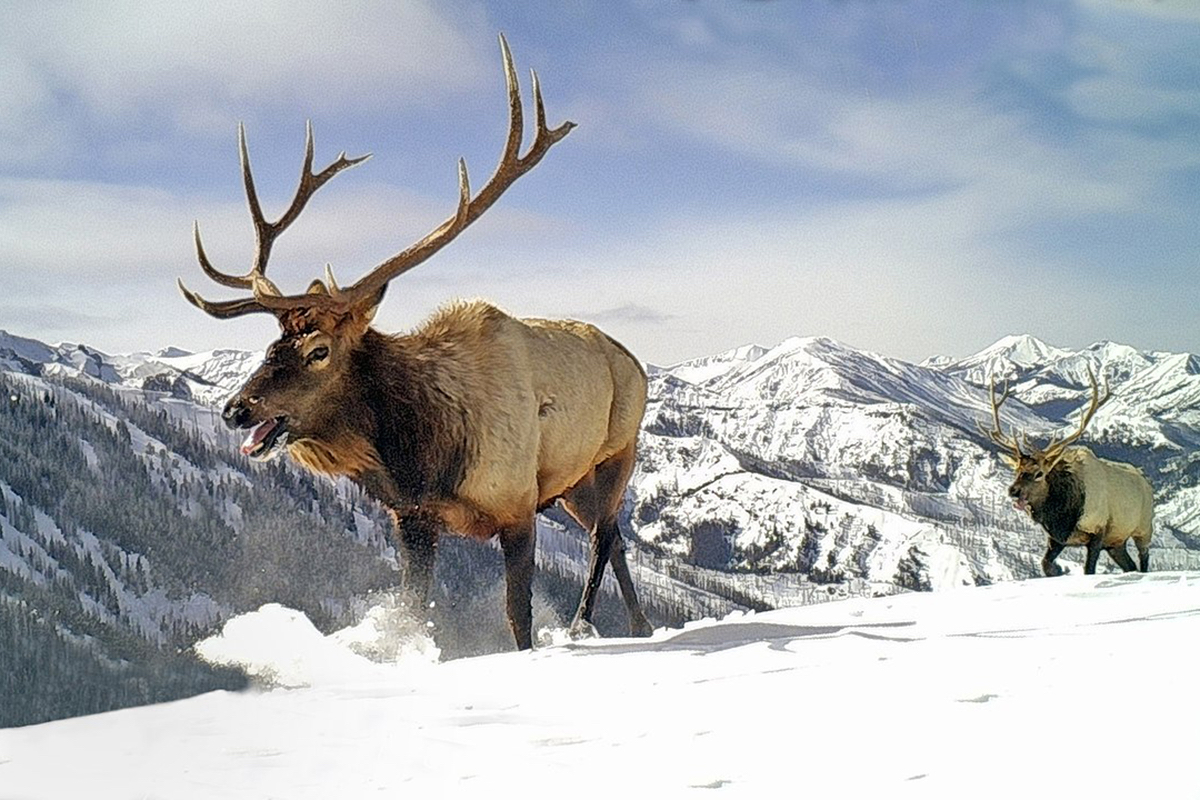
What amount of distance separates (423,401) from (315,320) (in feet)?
2.45

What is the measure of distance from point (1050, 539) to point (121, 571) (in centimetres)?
4352

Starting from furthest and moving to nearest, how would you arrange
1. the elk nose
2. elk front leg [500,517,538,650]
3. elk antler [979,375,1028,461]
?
elk antler [979,375,1028,461]
elk front leg [500,517,538,650]
the elk nose

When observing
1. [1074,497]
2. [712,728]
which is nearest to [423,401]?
[712,728]

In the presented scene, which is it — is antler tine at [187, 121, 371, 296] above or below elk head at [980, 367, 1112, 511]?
above

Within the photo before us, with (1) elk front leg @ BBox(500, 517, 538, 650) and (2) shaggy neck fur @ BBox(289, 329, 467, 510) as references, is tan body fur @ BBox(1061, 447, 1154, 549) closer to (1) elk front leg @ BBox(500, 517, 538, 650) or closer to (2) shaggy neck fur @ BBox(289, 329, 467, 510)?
(1) elk front leg @ BBox(500, 517, 538, 650)

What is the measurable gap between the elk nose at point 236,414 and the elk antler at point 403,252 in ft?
1.90

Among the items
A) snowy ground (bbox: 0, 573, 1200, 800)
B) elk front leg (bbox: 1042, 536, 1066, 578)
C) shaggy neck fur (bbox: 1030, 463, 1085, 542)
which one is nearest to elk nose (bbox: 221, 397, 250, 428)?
snowy ground (bbox: 0, 573, 1200, 800)

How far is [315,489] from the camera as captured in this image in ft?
174

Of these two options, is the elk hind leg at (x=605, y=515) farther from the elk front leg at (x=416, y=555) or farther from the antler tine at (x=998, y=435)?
the antler tine at (x=998, y=435)

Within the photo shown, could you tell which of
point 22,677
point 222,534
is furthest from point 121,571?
point 22,677

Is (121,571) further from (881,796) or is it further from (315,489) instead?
(881,796)

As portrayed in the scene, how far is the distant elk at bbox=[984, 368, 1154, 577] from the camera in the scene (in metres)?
11.2

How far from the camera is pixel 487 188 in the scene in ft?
17.7

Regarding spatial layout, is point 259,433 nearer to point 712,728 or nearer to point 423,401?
point 423,401
